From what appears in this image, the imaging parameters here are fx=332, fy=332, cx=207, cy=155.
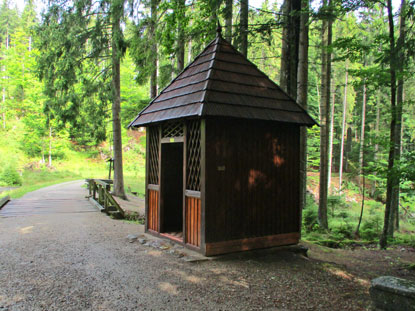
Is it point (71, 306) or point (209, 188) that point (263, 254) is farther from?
point (71, 306)

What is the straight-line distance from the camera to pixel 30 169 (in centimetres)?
2877

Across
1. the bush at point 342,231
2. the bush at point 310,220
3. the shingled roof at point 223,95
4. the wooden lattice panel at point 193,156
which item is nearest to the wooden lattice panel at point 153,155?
the shingled roof at point 223,95

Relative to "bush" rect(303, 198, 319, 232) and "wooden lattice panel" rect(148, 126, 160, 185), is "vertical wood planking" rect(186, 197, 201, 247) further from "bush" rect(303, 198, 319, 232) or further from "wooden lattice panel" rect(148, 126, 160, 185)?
"bush" rect(303, 198, 319, 232)

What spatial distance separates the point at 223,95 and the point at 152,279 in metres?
3.28

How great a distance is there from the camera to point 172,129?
6820 mm

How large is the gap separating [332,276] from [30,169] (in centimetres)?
2921

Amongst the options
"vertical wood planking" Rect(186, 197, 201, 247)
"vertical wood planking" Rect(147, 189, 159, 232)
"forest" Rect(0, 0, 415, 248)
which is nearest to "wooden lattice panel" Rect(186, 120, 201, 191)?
"vertical wood planking" Rect(186, 197, 201, 247)

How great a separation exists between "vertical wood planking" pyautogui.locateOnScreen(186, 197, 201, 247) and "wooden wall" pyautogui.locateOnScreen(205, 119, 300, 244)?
12.0 inches

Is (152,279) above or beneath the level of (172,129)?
beneath

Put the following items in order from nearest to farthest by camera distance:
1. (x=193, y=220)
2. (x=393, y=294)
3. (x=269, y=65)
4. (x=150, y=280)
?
(x=393, y=294) → (x=150, y=280) → (x=193, y=220) → (x=269, y=65)

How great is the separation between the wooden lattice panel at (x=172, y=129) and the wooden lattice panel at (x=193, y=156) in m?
0.42

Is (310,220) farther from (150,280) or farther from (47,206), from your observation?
(47,206)

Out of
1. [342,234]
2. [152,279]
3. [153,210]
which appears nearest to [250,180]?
[152,279]

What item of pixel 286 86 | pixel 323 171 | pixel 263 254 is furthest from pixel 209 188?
pixel 323 171
